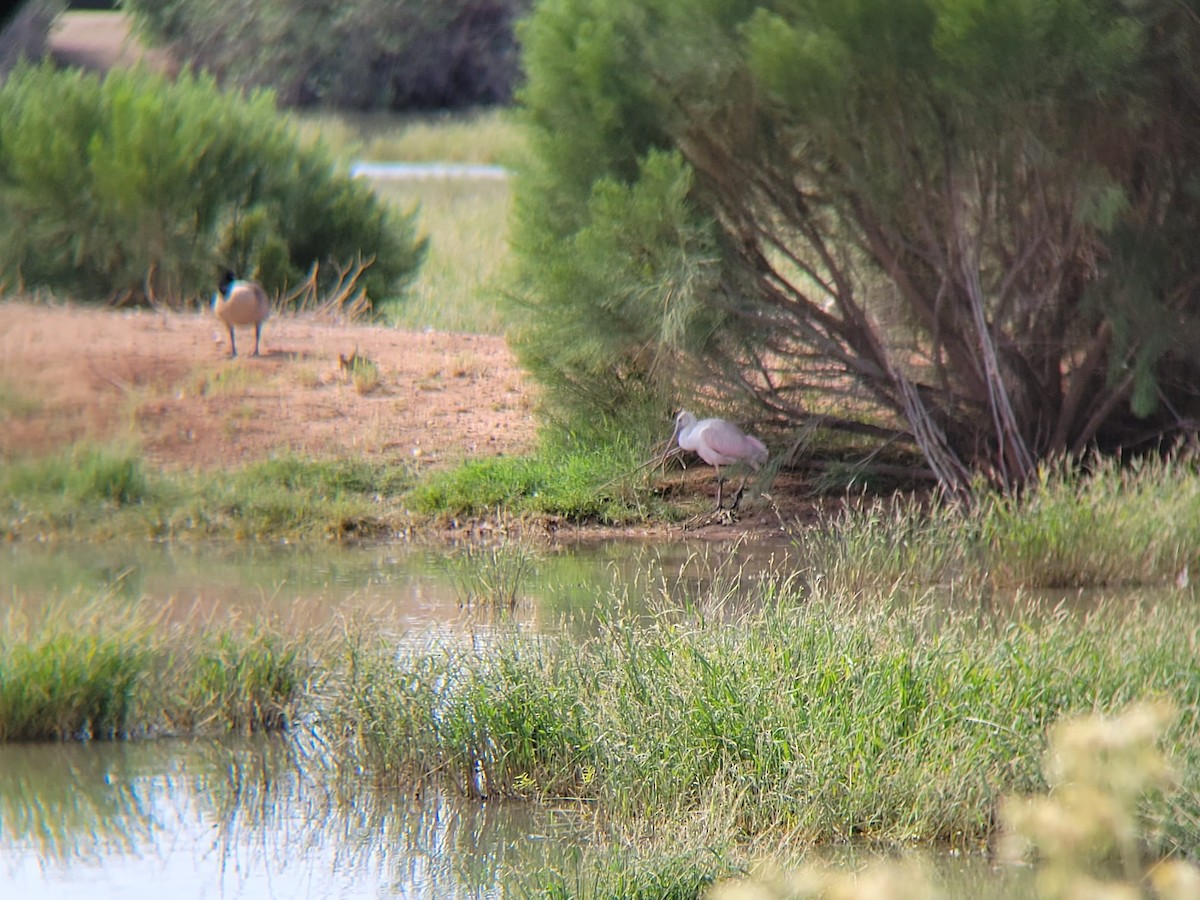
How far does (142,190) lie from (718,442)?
6.74 m

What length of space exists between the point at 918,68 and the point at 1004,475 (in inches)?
92.3

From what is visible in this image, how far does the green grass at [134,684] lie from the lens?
5758 mm

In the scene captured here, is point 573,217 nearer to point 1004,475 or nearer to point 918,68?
point 918,68

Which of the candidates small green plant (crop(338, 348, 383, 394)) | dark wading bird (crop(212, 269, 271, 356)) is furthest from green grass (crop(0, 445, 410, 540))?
dark wading bird (crop(212, 269, 271, 356))

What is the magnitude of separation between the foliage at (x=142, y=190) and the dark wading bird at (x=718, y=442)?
19.4 ft

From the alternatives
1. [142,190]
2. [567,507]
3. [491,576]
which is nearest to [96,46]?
[142,190]

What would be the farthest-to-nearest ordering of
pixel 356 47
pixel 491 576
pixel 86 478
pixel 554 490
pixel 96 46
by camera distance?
pixel 356 47
pixel 96 46
pixel 554 490
pixel 86 478
pixel 491 576

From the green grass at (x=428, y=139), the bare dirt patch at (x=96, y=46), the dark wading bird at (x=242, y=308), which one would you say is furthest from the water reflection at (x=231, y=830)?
the green grass at (x=428, y=139)

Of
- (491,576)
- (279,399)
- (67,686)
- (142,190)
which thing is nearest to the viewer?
(67,686)

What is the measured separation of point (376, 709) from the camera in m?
5.36

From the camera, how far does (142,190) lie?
44.1ft

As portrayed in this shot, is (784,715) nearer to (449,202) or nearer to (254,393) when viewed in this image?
(254,393)

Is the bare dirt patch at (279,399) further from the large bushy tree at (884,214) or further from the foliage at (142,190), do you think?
the foliage at (142,190)

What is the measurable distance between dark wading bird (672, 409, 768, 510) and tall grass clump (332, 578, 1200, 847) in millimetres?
3542
